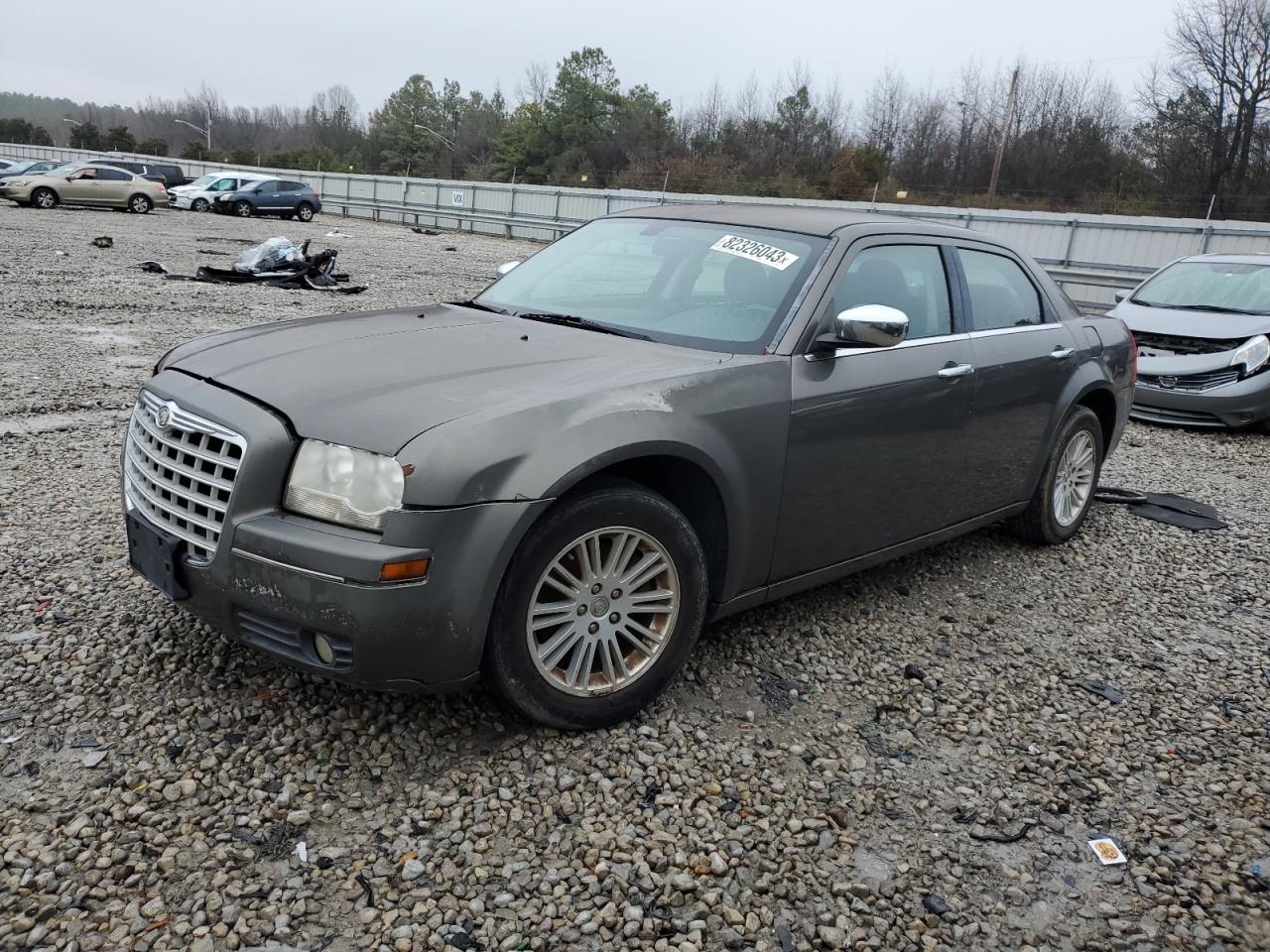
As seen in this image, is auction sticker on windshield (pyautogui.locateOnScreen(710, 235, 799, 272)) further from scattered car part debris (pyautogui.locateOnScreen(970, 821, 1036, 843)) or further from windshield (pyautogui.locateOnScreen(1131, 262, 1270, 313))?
windshield (pyautogui.locateOnScreen(1131, 262, 1270, 313))

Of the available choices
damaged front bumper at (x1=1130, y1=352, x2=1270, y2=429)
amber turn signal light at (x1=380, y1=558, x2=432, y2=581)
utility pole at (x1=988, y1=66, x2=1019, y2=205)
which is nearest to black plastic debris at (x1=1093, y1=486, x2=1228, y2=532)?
damaged front bumper at (x1=1130, y1=352, x2=1270, y2=429)

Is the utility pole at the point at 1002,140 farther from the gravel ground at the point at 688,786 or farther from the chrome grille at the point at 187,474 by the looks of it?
the chrome grille at the point at 187,474

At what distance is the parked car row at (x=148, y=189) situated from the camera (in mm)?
28688

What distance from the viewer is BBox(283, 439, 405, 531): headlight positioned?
8.84ft

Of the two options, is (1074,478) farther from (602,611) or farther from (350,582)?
(350,582)

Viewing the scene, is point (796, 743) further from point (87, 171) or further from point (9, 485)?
point (87, 171)

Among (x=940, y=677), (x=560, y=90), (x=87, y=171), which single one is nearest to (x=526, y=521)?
(x=940, y=677)

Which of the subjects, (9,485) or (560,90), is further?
(560,90)

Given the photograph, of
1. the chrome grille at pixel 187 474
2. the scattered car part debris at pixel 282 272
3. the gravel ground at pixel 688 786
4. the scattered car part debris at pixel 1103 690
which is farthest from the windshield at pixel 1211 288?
the scattered car part debris at pixel 282 272

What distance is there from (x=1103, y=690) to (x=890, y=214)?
7776 millimetres

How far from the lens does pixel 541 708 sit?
307 centimetres

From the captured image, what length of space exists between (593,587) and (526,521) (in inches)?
16.6

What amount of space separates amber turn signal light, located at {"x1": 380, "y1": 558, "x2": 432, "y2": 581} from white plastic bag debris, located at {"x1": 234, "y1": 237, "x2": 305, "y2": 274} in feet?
45.2

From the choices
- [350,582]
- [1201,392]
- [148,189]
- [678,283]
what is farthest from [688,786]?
[148,189]
